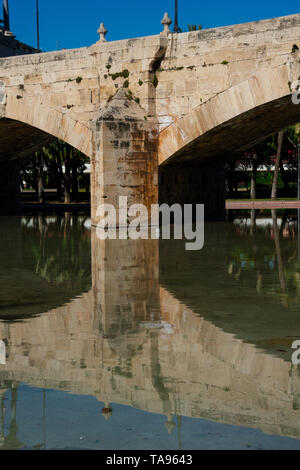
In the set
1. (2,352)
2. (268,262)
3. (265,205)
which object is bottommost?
(2,352)

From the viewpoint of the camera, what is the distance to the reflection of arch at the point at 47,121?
700 inches

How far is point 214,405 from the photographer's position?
3691 mm

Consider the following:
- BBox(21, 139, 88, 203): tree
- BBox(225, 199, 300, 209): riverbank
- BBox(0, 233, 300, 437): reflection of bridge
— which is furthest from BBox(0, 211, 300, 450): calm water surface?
BBox(21, 139, 88, 203): tree

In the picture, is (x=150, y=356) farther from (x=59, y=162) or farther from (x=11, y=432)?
(x=59, y=162)

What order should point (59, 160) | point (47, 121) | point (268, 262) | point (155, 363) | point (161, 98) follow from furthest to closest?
point (59, 160) → point (47, 121) → point (161, 98) → point (268, 262) → point (155, 363)

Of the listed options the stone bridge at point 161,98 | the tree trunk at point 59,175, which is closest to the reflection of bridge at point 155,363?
the stone bridge at point 161,98

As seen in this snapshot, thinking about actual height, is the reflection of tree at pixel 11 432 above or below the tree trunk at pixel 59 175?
below

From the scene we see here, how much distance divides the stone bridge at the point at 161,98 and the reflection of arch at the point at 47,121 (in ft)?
0.10

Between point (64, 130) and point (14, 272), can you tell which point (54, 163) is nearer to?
point (64, 130)

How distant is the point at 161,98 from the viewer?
644 inches

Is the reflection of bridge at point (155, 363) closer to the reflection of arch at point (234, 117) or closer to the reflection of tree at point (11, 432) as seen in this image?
the reflection of tree at point (11, 432)

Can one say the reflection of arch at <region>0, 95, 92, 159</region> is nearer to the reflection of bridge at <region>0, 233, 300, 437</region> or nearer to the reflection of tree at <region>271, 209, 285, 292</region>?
the reflection of tree at <region>271, 209, 285, 292</region>

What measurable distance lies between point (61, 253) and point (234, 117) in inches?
230

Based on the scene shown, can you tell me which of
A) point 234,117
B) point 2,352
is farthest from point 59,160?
point 2,352
